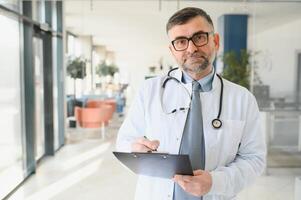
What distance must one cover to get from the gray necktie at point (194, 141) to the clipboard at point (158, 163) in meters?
0.13

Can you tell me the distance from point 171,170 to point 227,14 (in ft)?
25.4

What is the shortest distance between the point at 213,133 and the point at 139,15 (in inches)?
298

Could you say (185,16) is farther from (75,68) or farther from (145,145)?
(75,68)

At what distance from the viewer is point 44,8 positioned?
20.6 ft

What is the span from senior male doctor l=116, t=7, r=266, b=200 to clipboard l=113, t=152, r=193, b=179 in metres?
0.05

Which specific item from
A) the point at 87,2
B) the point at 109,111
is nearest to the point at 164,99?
the point at 87,2

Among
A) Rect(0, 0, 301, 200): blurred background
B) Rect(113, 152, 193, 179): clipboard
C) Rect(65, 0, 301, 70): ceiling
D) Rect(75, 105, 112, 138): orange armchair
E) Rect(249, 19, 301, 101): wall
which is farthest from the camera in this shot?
Rect(75, 105, 112, 138): orange armchair

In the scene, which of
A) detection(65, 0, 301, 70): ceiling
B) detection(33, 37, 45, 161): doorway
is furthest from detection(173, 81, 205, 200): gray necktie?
detection(33, 37, 45, 161): doorway

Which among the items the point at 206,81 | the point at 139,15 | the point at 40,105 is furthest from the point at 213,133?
the point at 139,15

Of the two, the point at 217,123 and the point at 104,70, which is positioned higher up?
the point at 104,70

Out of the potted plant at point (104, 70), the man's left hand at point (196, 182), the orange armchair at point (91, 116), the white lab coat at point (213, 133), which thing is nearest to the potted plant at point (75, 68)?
the orange armchair at point (91, 116)

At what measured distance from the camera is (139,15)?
8516mm

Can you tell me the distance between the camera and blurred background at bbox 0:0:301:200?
4465 millimetres

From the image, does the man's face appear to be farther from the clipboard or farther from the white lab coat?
the clipboard
